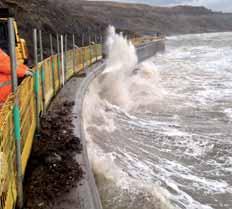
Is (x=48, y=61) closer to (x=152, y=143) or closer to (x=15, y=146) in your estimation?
(x=152, y=143)

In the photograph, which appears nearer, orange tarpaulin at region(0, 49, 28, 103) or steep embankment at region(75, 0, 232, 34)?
orange tarpaulin at region(0, 49, 28, 103)

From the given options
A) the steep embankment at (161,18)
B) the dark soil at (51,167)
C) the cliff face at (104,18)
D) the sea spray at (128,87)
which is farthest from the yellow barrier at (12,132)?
Answer: the steep embankment at (161,18)

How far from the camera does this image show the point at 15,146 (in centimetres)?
461

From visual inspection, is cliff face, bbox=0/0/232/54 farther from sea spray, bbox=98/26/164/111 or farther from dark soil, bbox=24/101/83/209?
dark soil, bbox=24/101/83/209

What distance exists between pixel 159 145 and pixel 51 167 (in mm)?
4174

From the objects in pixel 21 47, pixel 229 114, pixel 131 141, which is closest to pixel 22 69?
pixel 131 141

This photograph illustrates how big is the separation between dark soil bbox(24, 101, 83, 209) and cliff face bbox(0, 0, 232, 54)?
68.9 ft

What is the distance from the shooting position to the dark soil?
517cm

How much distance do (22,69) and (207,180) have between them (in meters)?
3.94

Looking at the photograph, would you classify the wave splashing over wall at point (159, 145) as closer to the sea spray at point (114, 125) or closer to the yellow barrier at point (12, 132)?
the sea spray at point (114, 125)

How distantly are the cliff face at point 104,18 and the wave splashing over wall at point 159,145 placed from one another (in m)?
14.1

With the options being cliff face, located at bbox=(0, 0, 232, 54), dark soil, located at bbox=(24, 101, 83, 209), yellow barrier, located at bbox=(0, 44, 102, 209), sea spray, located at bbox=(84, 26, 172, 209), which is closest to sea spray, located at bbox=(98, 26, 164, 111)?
sea spray, located at bbox=(84, 26, 172, 209)

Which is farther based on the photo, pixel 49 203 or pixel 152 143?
pixel 152 143

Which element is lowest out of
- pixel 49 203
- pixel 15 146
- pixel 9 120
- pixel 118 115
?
pixel 118 115
